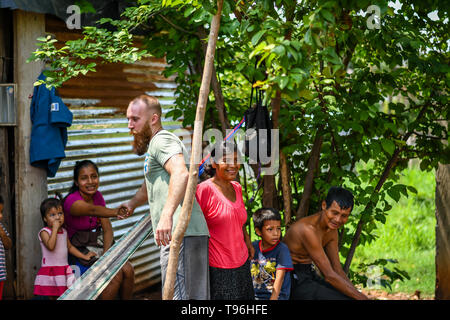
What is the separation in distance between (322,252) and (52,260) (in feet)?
6.41

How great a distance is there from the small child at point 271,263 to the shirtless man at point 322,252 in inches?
5.9

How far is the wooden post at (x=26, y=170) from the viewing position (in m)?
4.44

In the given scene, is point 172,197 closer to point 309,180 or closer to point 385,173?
point 309,180

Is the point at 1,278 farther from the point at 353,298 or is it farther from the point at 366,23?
the point at 366,23

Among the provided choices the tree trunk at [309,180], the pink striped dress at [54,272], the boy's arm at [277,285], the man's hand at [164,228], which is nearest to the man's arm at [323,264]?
the boy's arm at [277,285]

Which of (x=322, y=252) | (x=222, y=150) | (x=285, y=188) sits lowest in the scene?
(x=322, y=252)

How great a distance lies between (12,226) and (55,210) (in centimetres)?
56

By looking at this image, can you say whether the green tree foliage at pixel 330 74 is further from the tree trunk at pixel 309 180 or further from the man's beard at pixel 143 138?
the man's beard at pixel 143 138

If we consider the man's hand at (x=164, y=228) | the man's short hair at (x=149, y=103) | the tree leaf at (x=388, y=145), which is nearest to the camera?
the man's hand at (x=164, y=228)

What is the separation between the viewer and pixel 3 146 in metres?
4.52

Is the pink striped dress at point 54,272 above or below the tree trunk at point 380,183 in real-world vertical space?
below

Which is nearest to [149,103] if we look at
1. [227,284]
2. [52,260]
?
[227,284]

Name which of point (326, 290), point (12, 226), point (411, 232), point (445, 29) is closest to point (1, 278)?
point (12, 226)

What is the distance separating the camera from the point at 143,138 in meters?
3.35
